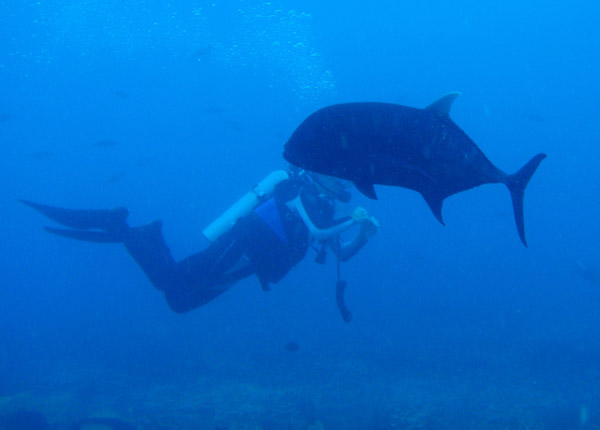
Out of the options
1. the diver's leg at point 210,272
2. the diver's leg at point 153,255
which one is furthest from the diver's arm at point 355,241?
the diver's leg at point 153,255

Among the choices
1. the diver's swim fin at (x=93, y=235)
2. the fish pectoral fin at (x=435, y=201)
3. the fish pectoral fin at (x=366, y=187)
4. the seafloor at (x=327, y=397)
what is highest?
the diver's swim fin at (x=93, y=235)

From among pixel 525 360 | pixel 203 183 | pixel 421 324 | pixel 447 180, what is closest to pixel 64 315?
pixel 421 324

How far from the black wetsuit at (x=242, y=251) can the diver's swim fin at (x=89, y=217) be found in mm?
273

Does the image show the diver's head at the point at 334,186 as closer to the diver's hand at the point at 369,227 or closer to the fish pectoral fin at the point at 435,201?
the diver's hand at the point at 369,227

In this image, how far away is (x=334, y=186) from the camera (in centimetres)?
583

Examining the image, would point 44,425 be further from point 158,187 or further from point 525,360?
point 158,187

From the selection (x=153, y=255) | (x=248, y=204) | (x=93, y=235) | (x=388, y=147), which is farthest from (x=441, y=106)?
(x=93, y=235)

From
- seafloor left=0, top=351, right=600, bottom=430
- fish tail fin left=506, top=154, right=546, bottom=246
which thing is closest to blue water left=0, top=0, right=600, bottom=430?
seafloor left=0, top=351, right=600, bottom=430

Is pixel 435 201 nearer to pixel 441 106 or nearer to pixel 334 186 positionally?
pixel 441 106

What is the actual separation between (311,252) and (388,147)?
3203cm

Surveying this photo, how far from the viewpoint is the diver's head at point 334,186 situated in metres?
5.81

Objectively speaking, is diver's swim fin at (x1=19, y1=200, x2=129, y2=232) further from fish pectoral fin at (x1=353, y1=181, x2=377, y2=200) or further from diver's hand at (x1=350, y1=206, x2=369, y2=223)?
fish pectoral fin at (x1=353, y1=181, x2=377, y2=200)

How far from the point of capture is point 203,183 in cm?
8131

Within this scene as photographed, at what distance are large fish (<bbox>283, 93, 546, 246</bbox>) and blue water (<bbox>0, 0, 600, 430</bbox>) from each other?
8.12 metres
